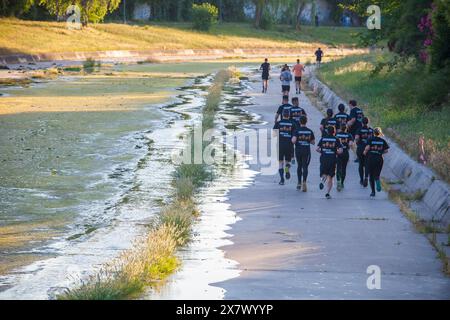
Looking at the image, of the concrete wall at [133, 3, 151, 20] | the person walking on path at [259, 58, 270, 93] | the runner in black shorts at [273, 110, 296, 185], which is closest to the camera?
the runner in black shorts at [273, 110, 296, 185]

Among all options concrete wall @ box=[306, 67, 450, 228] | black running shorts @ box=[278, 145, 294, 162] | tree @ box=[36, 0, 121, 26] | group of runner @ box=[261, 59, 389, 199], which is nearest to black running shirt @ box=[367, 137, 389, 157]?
group of runner @ box=[261, 59, 389, 199]

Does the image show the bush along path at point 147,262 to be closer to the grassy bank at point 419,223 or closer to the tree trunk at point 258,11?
the grassy bank at point 419,223

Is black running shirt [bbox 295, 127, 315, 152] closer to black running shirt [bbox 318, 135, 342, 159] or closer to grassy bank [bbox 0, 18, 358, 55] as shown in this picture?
black running shirt [bbox 318, 135, 342, 159]

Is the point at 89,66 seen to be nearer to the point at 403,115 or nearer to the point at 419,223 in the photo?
the point at 403,115

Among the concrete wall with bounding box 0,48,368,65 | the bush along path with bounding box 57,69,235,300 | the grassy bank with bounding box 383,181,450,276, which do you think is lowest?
the concrete wall with bounding box 0,48,368,65

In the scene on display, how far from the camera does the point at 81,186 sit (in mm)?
19922

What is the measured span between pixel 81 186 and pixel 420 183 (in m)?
6.73

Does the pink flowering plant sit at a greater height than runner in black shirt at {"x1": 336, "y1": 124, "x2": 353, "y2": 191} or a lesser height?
greater

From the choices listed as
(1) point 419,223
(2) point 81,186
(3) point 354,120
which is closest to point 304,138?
(3) point 354,120

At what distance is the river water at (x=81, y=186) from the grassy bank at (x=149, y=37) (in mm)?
39149

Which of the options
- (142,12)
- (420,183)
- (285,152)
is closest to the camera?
(420,183)

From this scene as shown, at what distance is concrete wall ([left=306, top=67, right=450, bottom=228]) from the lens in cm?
1583

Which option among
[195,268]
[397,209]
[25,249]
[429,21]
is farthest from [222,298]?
[429,21]

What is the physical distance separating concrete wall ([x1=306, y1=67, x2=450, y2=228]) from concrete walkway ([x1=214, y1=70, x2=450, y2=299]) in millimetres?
525
